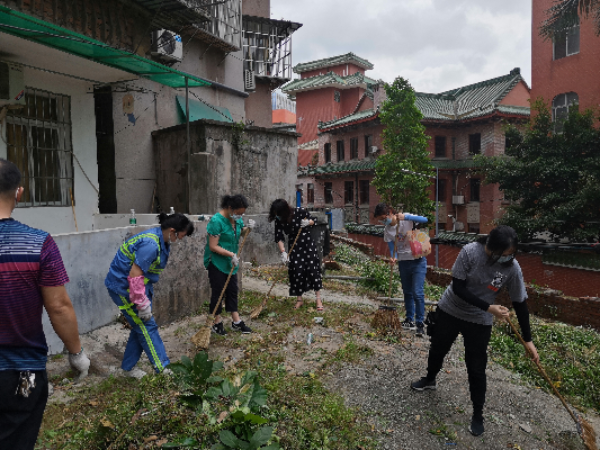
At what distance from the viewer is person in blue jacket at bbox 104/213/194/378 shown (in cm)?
357

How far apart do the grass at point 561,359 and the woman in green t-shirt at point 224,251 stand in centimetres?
355

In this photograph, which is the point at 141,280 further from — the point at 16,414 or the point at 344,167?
the point at 344,167

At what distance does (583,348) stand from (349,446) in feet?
16.4

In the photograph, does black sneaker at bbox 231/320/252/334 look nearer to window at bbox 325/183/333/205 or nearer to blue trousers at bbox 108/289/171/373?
blue trousers at bbox 108/289/171/373

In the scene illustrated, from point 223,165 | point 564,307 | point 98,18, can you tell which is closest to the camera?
point 564,307

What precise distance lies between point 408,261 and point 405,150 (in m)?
16.9

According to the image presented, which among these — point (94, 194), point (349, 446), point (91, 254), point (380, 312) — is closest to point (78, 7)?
point (94, 194)

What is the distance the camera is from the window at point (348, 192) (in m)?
29.7

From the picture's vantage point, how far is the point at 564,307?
865cm

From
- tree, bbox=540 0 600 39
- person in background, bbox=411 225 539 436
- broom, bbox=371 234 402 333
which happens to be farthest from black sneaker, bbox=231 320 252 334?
tree, bbox=540 0 600 39

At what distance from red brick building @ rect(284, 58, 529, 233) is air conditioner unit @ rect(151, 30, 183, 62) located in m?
16.2

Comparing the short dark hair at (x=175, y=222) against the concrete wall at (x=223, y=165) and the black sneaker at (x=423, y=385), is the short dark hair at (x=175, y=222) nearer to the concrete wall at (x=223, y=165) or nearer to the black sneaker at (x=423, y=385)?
the black sneaker at (x=423, y=385)

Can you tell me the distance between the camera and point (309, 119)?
1380 inches

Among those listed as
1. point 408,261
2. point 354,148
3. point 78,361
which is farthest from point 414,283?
Result: point 354,148
